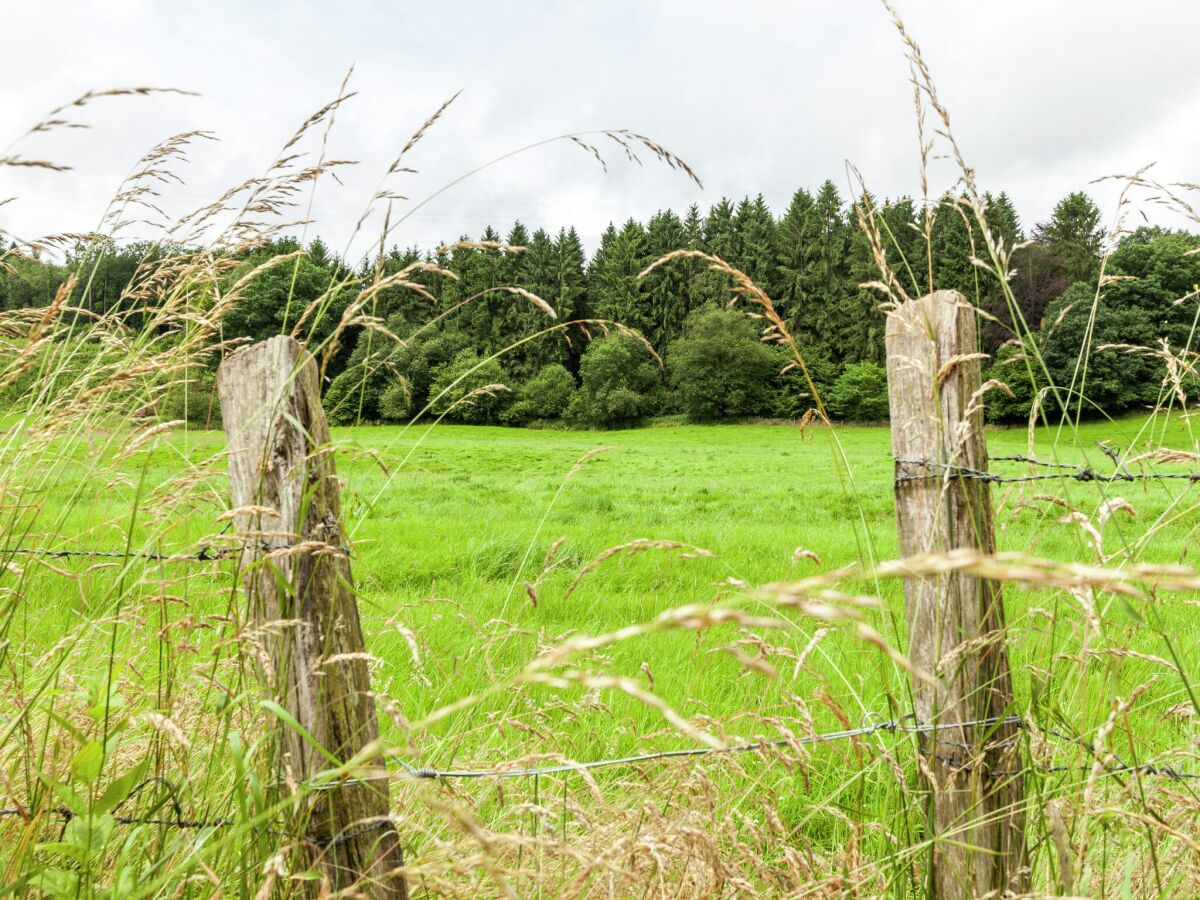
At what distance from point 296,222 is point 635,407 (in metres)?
56.1

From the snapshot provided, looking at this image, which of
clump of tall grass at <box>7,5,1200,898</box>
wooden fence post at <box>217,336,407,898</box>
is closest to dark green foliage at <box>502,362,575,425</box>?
clump of tall grass at <box>7,5,1200,898</box>

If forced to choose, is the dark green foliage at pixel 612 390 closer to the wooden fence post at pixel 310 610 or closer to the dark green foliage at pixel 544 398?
the dark green foliage at pixel 544 398

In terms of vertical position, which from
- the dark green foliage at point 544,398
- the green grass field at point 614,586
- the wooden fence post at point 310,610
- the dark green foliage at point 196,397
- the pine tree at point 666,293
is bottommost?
the green grass field at point 614,586

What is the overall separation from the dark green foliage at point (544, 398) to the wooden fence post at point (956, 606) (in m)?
54.2

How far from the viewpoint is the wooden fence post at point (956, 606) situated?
188 cm

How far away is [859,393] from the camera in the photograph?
177ft

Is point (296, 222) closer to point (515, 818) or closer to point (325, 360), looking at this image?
point (325, 360)

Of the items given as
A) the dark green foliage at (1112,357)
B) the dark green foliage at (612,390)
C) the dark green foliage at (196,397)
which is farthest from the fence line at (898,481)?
the dark green foliage at (612,390)

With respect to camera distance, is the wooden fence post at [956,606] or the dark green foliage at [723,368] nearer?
the wooden fence post at [956,606]

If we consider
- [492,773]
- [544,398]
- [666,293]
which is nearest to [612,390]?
[544,398]

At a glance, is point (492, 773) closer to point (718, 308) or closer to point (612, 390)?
point (612, 390)

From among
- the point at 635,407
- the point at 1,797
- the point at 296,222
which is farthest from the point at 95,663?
the point at 635,407

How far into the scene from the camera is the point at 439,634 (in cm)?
507

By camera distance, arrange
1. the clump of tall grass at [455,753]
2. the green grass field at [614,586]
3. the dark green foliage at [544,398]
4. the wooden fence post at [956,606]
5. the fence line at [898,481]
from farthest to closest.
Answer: the dark green foliage at [544,398]
the green grass field at [614,586]
the wooden fence post at [956,606]
the fence line at [898,481]
the clump of tall grass at [455,753]
